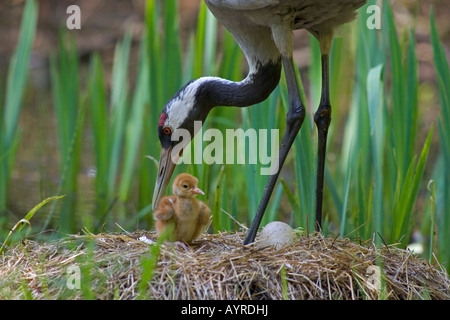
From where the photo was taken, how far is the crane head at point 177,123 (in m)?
3.14

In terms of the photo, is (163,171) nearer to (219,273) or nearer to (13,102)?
(219,273)

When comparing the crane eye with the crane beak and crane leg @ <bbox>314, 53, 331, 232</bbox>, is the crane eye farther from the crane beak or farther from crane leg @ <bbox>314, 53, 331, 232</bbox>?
crane leg @ <bbox>314, 53, 331, 232</bbox>

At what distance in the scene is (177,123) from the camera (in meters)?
3.14

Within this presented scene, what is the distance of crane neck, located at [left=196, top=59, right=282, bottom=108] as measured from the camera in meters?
3.19

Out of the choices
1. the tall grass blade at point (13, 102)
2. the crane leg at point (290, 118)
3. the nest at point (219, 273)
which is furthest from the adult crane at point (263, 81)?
the tall grass blade at point (13, 102)

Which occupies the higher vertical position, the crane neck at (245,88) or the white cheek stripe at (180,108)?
the crane neck at (245,88)

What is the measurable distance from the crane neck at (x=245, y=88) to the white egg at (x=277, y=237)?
683 millimetres

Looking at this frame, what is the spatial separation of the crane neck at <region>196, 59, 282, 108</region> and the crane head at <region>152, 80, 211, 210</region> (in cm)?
3

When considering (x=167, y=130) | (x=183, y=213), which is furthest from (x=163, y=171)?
(x=183, y=213)

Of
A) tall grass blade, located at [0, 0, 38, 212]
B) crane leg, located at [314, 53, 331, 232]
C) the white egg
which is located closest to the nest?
the white egg

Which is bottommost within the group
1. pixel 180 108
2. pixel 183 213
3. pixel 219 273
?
pixel 219 273

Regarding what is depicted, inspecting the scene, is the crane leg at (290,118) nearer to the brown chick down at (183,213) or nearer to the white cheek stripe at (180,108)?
the brown chick down at (183,213)

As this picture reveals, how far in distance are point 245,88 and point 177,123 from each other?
35 cm

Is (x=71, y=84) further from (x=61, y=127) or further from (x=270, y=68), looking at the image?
(x=270, y=68)
